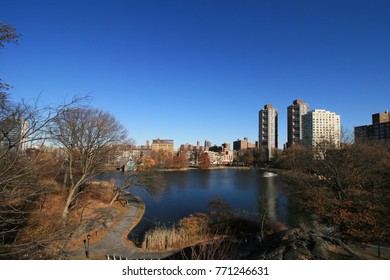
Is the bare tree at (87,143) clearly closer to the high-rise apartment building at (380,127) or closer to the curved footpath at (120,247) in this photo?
the curved footpath at (120,247)

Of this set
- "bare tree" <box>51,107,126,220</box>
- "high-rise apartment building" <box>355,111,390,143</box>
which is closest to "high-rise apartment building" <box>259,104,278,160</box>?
"high-rise apartment building" <box>355,111,390,143</box>

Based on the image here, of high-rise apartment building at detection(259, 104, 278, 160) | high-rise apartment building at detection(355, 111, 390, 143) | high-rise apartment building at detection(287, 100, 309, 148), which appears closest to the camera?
high-rise apartment building at detection(355, 111, 390, 143)

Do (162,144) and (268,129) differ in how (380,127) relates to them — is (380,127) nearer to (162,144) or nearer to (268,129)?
(268,129)

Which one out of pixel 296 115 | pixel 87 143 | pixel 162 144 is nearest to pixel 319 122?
pixel 296 115

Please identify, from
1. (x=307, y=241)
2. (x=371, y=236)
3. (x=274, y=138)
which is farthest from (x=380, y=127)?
(x=307, y=241)

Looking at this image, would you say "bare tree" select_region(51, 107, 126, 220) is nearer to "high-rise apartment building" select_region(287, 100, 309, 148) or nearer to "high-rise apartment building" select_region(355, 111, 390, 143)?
"high-rise apartment building" select_region(287, 100, 309, 148)

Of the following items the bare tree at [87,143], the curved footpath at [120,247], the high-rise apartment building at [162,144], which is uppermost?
the high-rise apartment building at [162,144]

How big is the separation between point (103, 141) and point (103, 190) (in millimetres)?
4140

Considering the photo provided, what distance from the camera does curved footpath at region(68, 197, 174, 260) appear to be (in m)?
7.23

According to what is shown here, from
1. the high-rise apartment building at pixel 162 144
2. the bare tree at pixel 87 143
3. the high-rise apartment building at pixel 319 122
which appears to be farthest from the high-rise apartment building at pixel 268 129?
the bare tree at pixel 87 143

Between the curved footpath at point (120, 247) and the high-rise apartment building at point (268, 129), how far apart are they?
4081cm

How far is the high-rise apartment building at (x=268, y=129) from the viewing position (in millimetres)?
48094

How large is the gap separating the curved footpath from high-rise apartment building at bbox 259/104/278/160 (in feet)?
134

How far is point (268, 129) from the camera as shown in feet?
165
